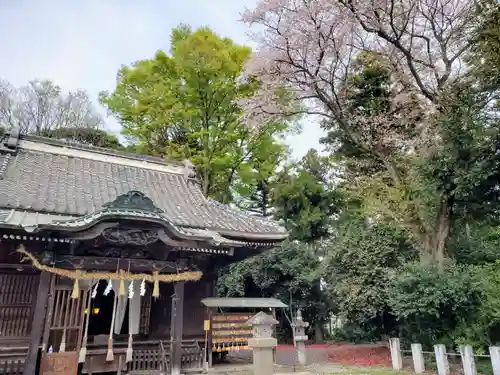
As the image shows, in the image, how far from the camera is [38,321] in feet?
24.9

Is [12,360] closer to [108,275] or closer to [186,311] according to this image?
[108,275]

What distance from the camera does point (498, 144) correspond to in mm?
9570

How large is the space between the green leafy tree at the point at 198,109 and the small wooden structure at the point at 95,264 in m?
6.15

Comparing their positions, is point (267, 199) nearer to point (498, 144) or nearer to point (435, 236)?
point (435, 236)

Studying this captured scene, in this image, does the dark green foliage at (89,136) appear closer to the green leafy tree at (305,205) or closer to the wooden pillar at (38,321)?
the green leafy tree at (305,205)

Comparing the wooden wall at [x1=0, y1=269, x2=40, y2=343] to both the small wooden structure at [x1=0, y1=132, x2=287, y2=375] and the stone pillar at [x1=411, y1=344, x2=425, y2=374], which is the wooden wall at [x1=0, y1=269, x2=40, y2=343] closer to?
the small wooden structure at [x1=0, y1=132, x2=287, y2=375]

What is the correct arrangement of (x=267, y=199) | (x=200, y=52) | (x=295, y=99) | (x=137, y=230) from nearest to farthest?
1. (x=137, y=230)
2. (x=295, y=99)
3. (x=200, y=52)
4. (x=267, y=199)

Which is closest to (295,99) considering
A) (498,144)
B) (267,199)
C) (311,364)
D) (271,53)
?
(271,53)

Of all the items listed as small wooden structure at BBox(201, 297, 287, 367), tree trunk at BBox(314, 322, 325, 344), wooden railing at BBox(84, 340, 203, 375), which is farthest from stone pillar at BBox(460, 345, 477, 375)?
tree trunk at BBox(314, 322, 325, 344)

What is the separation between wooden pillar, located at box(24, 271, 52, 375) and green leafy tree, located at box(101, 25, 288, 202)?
967 centimetres

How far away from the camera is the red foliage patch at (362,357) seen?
12077 millimetres

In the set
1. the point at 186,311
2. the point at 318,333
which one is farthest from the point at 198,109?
the point at 318,333

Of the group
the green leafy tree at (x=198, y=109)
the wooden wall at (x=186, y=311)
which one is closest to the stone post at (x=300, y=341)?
the wooden wall at (x=186, y=311)

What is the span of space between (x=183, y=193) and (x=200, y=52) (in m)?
7.07
